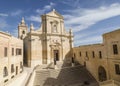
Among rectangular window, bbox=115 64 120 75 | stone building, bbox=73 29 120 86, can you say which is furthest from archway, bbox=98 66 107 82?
rectangular window, bbox=115 64 120 75

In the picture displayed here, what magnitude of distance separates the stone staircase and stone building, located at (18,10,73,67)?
5545mm

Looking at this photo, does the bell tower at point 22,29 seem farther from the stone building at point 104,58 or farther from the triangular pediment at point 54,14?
the stone building at point 104,58

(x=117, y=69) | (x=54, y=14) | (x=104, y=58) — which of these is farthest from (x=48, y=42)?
(x=117, y=69)

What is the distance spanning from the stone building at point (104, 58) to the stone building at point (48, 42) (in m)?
5.08

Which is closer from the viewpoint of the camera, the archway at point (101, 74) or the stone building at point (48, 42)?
the archway at point (101, 74)

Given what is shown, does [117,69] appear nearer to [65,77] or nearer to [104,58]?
[104,58]

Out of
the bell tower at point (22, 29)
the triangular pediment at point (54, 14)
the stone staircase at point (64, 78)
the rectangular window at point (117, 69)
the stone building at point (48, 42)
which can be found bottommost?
the stone staircase at point (64, 78)

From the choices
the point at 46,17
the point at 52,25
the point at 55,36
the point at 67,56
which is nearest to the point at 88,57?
the point at 67,56

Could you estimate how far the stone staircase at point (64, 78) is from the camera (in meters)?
21.8

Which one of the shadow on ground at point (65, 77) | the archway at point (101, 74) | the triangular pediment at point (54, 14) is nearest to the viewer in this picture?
the shadow on ground at point (65, 77)

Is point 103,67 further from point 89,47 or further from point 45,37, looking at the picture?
point 45,37

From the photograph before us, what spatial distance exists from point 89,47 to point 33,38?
12844 mm

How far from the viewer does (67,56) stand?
3306 cm

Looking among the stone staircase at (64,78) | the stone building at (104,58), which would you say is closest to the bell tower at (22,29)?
the stone staircase at (64,78)
